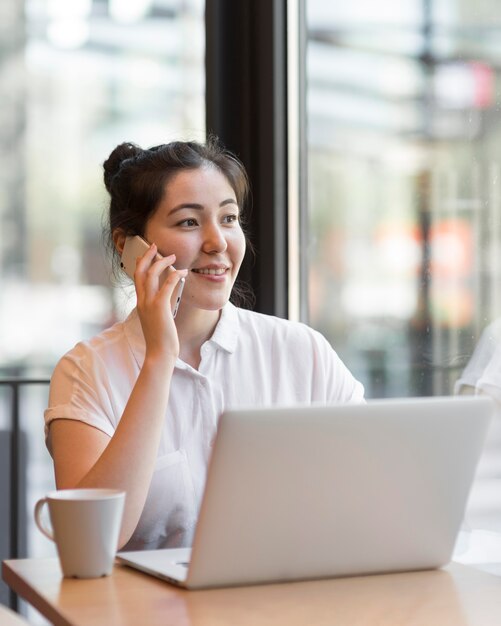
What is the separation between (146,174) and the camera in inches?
87.5

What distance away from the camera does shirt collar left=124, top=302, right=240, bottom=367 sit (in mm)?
2074

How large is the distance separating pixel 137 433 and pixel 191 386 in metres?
0.34

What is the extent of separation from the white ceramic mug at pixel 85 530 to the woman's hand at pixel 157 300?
0.48 meters

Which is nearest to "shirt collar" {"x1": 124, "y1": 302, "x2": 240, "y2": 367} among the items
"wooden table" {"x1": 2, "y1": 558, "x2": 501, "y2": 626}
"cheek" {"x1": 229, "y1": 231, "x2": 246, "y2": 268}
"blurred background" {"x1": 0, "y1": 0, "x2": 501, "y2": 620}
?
"cheek" {"x1": 229, "y1": 231, "x2": 246, "y2": 268}

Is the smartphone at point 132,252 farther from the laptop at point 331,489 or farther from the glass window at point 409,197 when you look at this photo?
the laptop at point 331,489

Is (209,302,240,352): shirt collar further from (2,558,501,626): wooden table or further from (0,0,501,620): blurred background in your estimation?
(2,558,501,626): wooden table

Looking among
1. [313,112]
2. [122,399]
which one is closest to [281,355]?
[122,399]

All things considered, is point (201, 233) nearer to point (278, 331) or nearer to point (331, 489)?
point (278, 331)

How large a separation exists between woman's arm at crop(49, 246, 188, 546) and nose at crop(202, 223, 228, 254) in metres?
0.13

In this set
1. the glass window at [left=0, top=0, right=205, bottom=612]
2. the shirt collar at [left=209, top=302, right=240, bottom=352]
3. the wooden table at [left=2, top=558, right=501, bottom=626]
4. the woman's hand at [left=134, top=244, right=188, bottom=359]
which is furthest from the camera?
the glass window at [left=0, top=0, right=205, bottom=612]

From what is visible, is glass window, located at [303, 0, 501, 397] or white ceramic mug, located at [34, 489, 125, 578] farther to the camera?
glass window, located at [303, 0, 501, 397]

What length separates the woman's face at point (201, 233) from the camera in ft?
6.89

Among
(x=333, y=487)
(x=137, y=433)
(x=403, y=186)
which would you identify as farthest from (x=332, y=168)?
(x=333, y=487)

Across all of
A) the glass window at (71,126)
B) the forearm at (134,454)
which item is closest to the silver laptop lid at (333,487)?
the forearm at (134,454)
